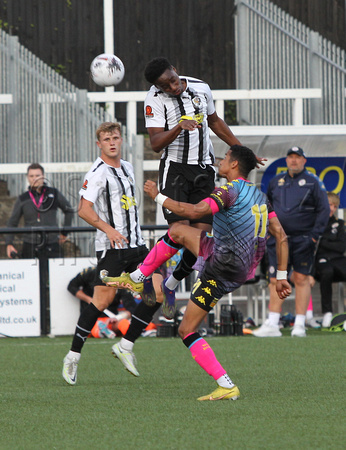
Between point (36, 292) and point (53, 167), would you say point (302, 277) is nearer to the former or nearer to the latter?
point (36, 292)

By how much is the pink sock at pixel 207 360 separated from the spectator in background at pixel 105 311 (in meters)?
5.66

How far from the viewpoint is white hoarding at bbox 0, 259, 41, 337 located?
1198 cm

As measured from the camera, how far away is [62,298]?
1220 cm

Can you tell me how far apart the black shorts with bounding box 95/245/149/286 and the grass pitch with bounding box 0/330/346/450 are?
0.96 meters

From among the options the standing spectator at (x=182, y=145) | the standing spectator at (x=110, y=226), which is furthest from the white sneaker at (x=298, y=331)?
the standing spectator at (x=182, y=145)

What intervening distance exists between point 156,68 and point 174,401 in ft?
8.36

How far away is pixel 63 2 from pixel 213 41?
3.48 meters

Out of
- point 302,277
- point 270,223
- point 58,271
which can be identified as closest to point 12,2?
point 58,271

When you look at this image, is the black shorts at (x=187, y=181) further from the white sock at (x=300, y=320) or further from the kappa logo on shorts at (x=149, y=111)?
the white sock at (x=300, y=320)

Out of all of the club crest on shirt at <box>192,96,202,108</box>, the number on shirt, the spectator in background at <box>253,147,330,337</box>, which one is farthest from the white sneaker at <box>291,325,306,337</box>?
the number on shirt

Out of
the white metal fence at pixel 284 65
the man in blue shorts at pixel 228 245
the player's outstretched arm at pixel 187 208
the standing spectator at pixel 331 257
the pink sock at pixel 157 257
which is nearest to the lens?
the player's outstretched arm at pixel 187 208

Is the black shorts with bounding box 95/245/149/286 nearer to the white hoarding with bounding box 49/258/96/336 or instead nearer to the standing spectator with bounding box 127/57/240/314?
the standing spectator with bounding box 127/57/240/314

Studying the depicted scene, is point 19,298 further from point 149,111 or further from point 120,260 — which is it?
point 149,111

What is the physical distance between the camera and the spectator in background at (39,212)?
12.4 meters
